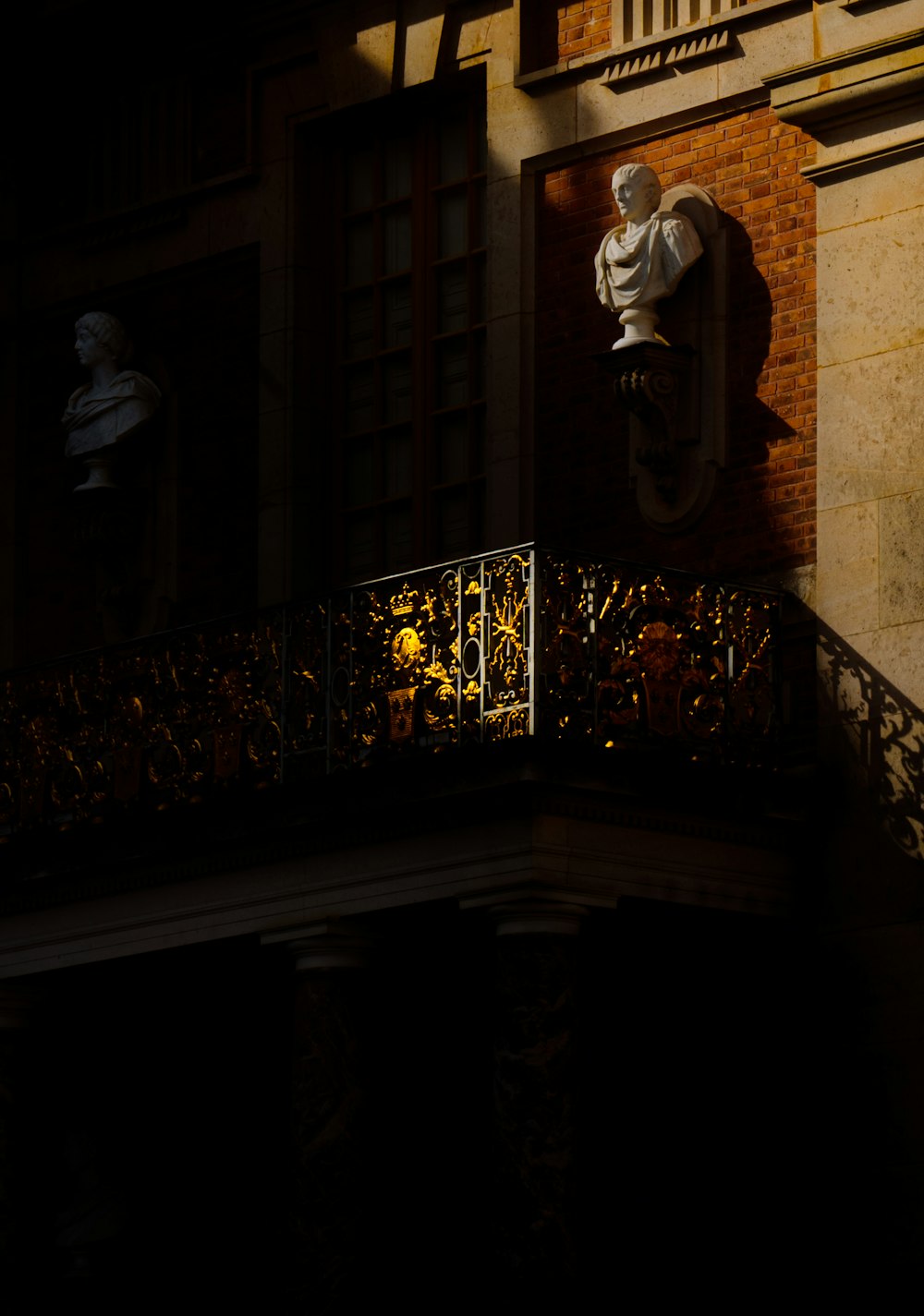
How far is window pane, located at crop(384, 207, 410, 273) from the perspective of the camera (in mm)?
18312

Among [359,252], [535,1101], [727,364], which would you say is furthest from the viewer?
[359,252]

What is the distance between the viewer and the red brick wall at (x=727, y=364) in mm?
15867

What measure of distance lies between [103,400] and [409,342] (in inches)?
77.3

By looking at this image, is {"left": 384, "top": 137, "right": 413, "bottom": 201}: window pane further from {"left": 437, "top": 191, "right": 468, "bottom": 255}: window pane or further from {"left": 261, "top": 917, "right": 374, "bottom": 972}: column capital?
{"left": 261, "top": 917, "right": 374, "bottom": 972}: column capital

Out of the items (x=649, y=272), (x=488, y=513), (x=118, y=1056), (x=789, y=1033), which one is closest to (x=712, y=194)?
(x=649, y=272)

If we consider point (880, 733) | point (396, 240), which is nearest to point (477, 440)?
point (396, 240)

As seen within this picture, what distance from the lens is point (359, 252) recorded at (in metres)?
18.6

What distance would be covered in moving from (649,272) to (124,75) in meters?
4.72

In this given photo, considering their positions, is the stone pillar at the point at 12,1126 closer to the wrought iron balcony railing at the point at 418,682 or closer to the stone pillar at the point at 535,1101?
the wrought iron balcony railing at the point at 418,682

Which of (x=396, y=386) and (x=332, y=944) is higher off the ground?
(x=396, y=386)

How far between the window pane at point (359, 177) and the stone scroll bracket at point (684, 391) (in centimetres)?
276

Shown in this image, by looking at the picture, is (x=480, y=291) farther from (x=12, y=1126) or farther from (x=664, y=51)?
(x=12, y=1126)

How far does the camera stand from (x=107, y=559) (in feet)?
61.9

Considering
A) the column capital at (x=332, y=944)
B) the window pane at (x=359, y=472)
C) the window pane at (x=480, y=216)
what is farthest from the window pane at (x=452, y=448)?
the column capital at (x=332, y=944)
